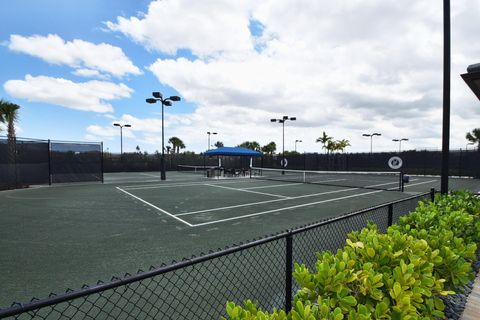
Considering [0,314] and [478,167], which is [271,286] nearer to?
[0,314]

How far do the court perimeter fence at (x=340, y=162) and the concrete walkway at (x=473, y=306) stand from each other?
29533 millimetres

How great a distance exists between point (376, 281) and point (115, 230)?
6722mm

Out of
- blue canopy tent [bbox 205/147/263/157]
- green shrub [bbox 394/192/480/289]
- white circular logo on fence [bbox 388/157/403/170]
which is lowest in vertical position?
green shrub [bbox 394/192/480/289]

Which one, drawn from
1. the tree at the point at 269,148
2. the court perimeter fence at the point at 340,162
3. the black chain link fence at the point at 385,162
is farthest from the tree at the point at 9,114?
Result: the tree at the point at 269,148

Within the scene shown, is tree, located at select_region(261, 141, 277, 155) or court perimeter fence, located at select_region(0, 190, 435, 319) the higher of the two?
tree, located at select_region(261, 141, 277, 155)

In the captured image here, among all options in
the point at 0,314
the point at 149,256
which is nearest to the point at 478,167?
the point at 149,256

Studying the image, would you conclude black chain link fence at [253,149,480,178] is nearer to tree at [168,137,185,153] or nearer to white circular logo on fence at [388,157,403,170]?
white circular logo on fence at [388,157,403,170]

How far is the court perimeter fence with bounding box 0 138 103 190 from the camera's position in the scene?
16.3m

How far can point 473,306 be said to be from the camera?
3.39 meters

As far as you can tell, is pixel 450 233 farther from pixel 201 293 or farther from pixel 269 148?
pixel 269 148

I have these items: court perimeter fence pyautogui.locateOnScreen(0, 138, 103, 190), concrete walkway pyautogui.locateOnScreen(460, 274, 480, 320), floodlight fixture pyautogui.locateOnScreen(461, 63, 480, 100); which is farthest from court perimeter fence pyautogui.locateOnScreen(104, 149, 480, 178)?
concrete walkway pyautogui.locateOnScreen(460, 274, 480, 320)

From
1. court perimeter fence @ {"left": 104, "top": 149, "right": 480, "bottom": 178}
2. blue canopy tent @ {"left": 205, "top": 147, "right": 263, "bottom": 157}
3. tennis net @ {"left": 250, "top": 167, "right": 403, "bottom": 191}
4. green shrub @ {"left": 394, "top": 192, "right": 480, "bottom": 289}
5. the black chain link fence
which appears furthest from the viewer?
court perimeter fence @ {"left": 104, "top": 149, "right": 480, "bottom": 178}

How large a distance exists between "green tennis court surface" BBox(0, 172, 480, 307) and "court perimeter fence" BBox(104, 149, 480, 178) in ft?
75.5

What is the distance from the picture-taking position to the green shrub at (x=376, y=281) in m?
1.80
